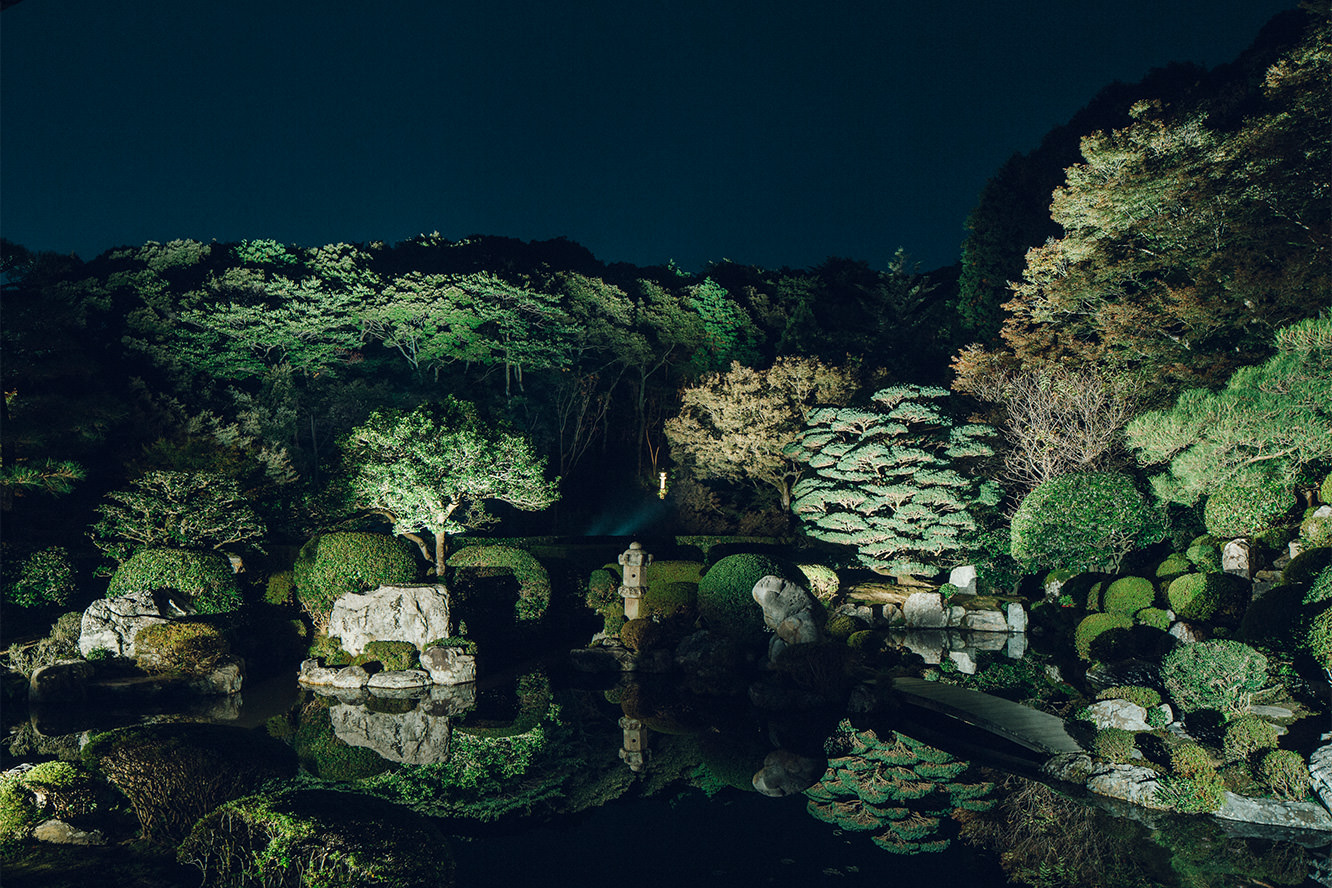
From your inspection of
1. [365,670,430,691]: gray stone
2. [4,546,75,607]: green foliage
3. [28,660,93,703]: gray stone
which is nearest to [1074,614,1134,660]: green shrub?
[365,670,430,691]: gray stone

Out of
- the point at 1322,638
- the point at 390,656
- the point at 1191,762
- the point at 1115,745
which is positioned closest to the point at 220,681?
the point at 390,656

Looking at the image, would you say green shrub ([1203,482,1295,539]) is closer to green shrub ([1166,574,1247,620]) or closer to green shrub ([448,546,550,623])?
green shrub ([1166,574,1247,620])

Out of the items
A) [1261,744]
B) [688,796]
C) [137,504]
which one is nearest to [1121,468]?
[1261,744]

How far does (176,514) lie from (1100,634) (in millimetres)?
16051

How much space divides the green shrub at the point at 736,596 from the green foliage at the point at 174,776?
8845 millimetres

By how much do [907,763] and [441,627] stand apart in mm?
7638

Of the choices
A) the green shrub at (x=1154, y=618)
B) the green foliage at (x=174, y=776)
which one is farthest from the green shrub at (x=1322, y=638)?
the green foliage at (x=174, y=776)

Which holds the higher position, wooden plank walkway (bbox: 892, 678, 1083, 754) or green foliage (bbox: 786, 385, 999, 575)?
green foliage (bbox: 786, 385, 999, 575)

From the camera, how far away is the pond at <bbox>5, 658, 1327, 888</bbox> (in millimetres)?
6523

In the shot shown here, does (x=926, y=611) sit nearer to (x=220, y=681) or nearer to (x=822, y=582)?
(x=822, y=582)

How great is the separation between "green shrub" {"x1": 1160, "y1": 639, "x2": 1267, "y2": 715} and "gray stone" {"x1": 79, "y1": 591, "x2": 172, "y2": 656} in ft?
45.8

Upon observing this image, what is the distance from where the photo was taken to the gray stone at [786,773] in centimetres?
832

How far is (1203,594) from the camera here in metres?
12.4

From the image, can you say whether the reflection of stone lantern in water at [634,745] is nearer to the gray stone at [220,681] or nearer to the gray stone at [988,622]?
the gray stone at [220,681]
